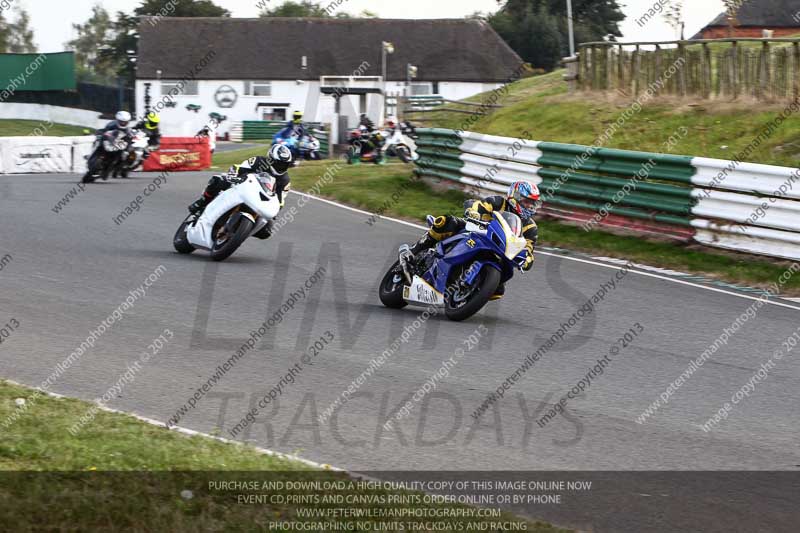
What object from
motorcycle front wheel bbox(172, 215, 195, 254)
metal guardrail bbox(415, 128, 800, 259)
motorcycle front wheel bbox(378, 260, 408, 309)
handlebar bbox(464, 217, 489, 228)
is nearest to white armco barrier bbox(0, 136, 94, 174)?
metal guardrail bbox(415, 128, 800, 259)

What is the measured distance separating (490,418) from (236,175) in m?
6.84

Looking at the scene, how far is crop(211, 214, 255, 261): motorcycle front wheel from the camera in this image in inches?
496

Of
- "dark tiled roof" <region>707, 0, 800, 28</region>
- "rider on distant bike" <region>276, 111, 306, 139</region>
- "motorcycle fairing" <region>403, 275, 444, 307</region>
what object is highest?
"dark tiled roof" <region>707, 0, 800, 28</region>

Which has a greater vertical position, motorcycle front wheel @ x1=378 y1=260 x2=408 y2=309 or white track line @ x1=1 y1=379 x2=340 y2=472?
motorcycle front wheel @ x1=378 y1=260 x2=408 y2=309

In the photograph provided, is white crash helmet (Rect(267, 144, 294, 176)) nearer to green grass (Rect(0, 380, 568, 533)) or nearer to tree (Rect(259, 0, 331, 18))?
green grass (Rect(0, 380, 568, 533))

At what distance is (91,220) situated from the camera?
642 inches

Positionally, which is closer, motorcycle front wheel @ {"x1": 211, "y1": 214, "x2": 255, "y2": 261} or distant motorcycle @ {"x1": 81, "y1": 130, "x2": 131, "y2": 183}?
motorcycle front wheel @ {"x1": 211, "y1": 214, "x2": 255, "y2": 261}

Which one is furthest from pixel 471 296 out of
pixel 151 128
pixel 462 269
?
pixel 151 128

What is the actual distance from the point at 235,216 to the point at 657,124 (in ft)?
36.7

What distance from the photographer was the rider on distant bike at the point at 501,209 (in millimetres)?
9789

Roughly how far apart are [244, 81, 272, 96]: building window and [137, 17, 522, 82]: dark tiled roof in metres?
0.45

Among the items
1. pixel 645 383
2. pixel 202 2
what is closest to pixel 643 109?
pixel 645 383

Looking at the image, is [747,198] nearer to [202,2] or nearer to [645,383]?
[645,383]

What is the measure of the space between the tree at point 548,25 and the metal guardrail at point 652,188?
221 ft
